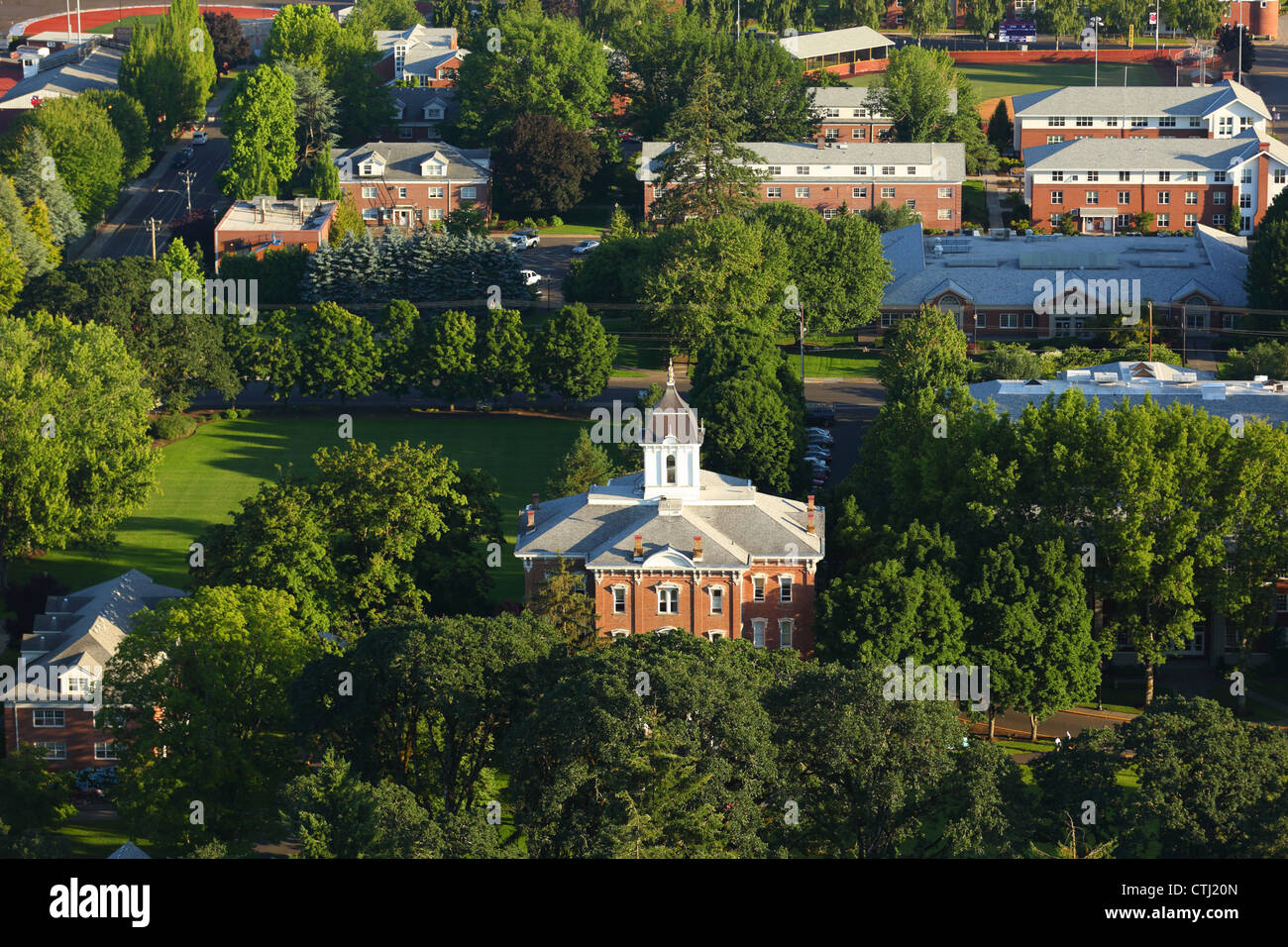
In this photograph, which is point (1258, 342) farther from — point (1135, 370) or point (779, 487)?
point (779, 487)

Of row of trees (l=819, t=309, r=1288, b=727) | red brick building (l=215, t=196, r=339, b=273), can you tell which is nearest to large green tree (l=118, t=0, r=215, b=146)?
red brick building (l=215, t=196, r=339, b=273)

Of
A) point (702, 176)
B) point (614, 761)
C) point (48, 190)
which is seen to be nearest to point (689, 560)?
point (614, 761)

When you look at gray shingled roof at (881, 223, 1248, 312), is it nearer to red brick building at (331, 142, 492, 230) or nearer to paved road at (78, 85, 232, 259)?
red brick building at (331, 142, 492, 230)

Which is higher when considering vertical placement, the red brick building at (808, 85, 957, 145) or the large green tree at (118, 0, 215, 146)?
the large green tree at (118, 0, 215, 146)

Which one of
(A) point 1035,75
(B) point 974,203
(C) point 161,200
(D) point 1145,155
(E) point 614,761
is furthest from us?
(A) point 1035,75

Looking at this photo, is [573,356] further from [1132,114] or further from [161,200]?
[1132,114]
